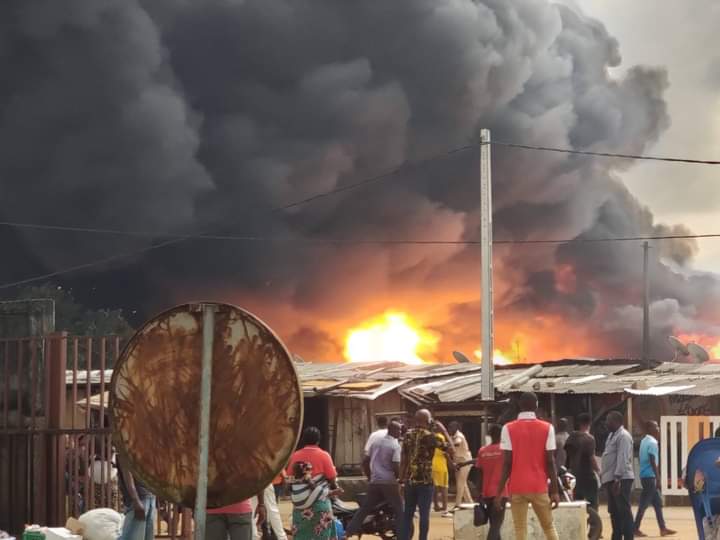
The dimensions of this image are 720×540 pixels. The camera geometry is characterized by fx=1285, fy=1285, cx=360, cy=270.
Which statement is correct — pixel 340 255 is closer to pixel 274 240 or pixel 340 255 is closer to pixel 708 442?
pixel 274 240

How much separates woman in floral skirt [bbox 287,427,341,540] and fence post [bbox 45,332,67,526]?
2.52 meters

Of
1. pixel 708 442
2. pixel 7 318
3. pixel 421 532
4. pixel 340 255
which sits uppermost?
pixel 340 255

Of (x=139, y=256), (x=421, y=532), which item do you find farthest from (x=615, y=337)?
(x=421, y=532)

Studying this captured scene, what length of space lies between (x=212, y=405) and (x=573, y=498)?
10480mm

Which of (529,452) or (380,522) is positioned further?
(380,522)

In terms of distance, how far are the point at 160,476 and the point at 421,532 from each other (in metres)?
9.61

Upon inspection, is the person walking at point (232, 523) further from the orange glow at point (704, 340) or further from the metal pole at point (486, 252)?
the orange glow at point (704, 340)

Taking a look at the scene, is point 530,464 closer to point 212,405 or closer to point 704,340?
point 212,405

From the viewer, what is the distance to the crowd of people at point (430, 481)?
10.3m

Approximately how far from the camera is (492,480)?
13.3 meters

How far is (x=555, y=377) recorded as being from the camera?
29266mm

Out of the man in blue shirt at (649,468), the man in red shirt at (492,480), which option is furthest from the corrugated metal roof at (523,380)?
the man in red shirt at (492,480)

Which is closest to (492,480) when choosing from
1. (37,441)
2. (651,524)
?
(37,441)

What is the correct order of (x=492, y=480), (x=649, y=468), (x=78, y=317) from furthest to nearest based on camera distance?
(x=78, y=317) → (x=649, y=468) → (x=492, y=480)
